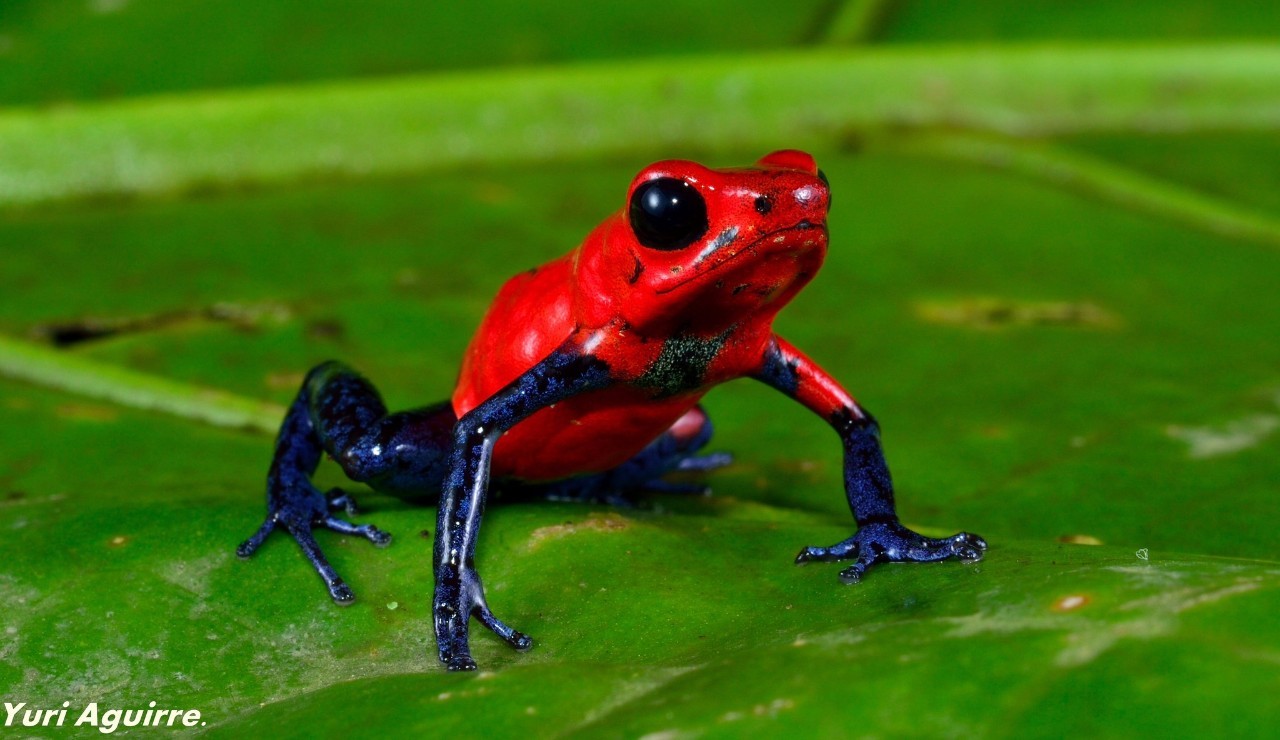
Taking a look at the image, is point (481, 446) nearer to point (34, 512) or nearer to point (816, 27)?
point (34, 512)

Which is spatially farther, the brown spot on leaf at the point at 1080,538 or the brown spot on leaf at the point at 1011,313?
the brown spot on leaf at the point at 1011,313

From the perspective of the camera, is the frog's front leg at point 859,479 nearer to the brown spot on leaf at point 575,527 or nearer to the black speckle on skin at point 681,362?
the black speckle on skin at point 681,362

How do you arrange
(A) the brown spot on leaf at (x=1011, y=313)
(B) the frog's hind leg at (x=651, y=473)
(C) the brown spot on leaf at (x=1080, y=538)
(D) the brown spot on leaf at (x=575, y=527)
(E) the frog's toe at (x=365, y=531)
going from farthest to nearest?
(A) the brown spot on leaf at (x=1011, y=313)
(B) the frog's hind leg at (x=651, y=473)
(C) the brown spot on leaf at (x=1080, y=538)
(E) the frog's toe at (x=365, y=531)
(D) the brown spot on leaf at (x=575, y=527)

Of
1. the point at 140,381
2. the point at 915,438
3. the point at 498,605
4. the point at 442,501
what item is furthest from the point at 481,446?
the point at 140,381

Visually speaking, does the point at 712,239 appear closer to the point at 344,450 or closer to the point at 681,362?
the point at 681,362

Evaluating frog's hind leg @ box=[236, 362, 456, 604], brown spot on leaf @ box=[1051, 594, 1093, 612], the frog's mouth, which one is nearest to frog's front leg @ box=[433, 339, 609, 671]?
frog's hind leg @ box=[236, 362, 456, 604]

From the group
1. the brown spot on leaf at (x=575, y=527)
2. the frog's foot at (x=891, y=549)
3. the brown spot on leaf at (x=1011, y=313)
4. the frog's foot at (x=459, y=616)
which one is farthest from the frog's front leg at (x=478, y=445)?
the brown spot on leaf at (x=1011, y=313)

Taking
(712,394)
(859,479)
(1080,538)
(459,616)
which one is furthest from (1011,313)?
(459,616)

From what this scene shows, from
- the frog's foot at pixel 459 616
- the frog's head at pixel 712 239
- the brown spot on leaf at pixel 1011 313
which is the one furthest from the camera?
the brown spot on leaf at pixel 1011 313
